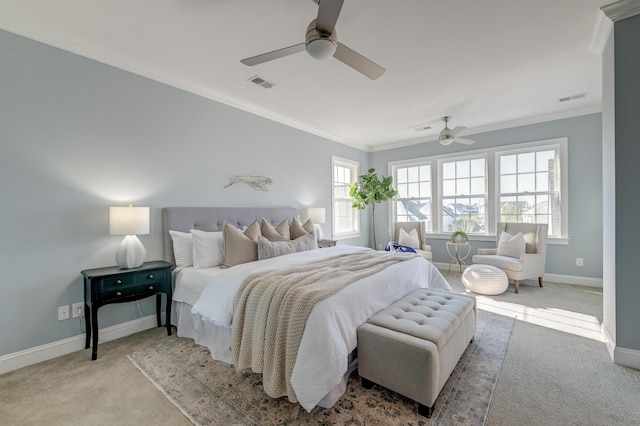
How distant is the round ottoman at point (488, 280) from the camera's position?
391 cm

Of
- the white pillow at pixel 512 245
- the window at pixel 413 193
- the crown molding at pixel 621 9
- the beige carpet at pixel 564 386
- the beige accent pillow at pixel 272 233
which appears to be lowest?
the beige carpet at pixel 564 386

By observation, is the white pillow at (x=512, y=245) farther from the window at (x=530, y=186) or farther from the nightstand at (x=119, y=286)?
the nightstand at (x=119, y=286)

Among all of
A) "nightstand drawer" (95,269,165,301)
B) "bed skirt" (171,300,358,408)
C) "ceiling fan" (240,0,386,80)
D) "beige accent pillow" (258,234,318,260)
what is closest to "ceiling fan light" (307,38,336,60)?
"ceiling fan" (240,0,386,80)

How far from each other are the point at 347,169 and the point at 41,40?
16.5 feet

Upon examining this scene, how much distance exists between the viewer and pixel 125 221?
2.57m

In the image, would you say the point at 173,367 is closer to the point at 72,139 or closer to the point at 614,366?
the point at 72,139

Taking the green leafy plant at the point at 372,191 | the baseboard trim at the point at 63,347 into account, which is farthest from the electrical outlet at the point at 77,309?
the green leafy plant at the point at 372,191

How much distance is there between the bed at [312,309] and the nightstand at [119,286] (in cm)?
20

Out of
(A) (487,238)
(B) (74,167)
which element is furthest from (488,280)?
(B) (74,167)

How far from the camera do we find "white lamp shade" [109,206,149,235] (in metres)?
2.56

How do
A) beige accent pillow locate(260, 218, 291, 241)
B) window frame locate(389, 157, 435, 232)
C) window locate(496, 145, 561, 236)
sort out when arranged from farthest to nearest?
window frame locate(389, 157, 435, 232) → window locate(496, 145, 561, 236) → beige accent pillow locate(260, 218, 291, 241)

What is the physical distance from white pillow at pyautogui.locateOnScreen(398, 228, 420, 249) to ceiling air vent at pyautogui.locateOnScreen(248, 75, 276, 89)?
371 centimetres

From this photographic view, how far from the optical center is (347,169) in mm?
6402

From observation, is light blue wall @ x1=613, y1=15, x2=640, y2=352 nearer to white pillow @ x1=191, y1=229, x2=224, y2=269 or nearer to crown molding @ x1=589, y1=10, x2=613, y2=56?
crown molding @ x1=589, y1=10, x2=613, y2=56
